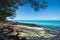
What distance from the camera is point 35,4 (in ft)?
19.5

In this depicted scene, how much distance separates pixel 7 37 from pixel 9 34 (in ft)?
0.84

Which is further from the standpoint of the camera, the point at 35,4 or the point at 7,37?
the point at 7,37

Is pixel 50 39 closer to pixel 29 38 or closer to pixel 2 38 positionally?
pixel 29 38

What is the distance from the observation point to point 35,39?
664 cm

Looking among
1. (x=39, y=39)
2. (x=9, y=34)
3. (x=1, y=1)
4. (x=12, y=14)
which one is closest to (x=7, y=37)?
(x=9, y=34)

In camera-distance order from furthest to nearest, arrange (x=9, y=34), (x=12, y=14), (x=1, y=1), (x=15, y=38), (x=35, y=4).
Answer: (x=12, y=14)
(x=9, y=34)
(x=15, y=38)
(x=35, y=4)
(x=1, y=1)

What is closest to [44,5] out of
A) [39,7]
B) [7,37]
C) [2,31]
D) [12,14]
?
[39,7]

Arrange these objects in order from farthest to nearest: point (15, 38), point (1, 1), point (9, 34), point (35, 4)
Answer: point (9, 34) < point (15, 38) < point (35, 4) < point (1, 1)

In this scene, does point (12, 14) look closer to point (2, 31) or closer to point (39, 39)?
point (2, 31)

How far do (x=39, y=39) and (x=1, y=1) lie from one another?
2.30m

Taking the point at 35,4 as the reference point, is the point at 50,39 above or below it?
below

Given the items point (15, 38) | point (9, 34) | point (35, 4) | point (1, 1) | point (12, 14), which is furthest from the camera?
point (12, 14)

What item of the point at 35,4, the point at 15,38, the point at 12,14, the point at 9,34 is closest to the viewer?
the point at 35,4

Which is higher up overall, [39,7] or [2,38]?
[39,7]
